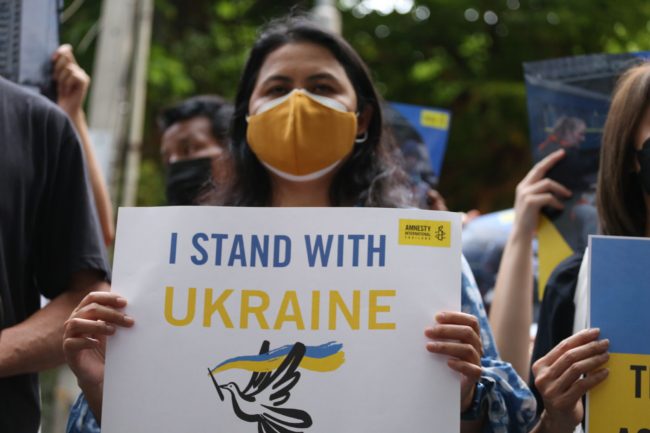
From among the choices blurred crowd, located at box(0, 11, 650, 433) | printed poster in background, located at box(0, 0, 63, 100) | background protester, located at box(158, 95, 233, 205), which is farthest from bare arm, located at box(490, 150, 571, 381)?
printed poster in background, located at box(0, 0, 63, 100)

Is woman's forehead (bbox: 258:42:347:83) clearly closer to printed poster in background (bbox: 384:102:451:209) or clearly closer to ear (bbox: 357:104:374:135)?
ear (bbox: 357:104:374:135)

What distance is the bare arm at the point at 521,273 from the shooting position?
11.3ft

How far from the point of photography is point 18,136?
289 centimetres

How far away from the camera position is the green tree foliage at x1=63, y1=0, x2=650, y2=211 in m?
10.2

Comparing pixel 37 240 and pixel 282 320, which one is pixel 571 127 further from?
pixel 37 240

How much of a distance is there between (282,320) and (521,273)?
4.10ft

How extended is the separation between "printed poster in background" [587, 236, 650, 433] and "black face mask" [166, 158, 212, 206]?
2.41 meters

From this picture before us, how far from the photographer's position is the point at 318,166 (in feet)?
10.2

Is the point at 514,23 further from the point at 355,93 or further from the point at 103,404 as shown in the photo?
the point at 103,404

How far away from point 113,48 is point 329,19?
1.63 meters

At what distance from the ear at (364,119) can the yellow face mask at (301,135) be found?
0.20 meters

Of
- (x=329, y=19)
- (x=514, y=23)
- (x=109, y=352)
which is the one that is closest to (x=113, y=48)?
(x=329, y=19)

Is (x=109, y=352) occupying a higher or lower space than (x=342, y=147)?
lower

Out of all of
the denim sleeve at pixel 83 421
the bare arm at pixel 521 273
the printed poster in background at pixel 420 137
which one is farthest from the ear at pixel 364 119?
the denim sleeve at pixel 83 421
